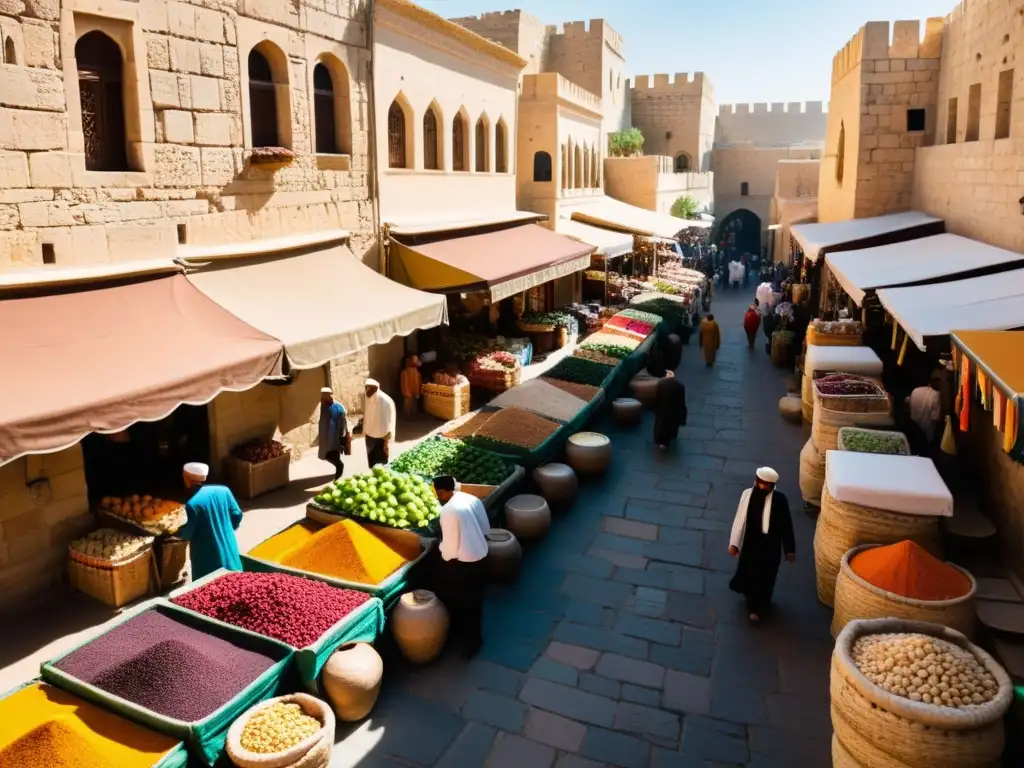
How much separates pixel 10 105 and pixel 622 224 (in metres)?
17.2

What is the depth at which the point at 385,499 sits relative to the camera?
7207mm

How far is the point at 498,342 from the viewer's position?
1457cm

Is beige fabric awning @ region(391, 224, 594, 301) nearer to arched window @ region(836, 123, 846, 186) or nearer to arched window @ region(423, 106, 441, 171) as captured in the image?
arched window @ region(423, 106, 441, 171)

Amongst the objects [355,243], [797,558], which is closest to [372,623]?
[797,558]

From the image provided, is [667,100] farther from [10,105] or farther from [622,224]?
[10,105]

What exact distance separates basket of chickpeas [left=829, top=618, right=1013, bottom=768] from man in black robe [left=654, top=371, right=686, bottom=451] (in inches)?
255

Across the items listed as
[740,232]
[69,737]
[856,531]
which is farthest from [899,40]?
[740,232]

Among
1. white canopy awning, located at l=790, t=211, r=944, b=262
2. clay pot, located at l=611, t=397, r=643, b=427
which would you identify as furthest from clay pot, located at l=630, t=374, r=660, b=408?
white canopy awning, located at l=790, t=211, r=944, b=262

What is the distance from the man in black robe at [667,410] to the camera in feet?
36.8

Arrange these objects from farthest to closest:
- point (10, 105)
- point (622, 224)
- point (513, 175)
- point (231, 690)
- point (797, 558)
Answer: point (622, 224) < point (513, 175) < point (797, 558) < point (10, 105) < point (231, 690)

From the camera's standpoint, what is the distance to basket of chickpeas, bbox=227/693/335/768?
14.6 ft

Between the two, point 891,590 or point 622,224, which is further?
point 622,224

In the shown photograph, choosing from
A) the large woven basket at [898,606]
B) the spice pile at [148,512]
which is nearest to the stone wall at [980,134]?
the large woven basket at [898,606]

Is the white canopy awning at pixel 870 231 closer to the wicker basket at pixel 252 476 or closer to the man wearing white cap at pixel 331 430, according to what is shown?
the man wearing white cap at pixel 331 430
